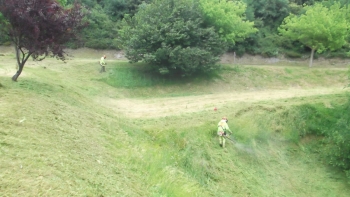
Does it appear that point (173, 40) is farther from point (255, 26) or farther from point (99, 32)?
point (255, 26)

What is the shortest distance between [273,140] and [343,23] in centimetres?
1823

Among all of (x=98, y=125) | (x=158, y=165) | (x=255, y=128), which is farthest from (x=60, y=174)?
(x=255, y=128)

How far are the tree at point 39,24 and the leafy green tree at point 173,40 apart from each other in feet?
29.5

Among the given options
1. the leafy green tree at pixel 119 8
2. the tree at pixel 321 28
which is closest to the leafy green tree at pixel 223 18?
the tree at pixel 321 28

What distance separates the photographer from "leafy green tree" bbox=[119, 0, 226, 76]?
22.8 m

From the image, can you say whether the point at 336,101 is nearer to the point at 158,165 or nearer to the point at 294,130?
the point at 294,130

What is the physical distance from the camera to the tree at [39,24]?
12.7m

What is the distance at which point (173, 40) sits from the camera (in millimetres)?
23156

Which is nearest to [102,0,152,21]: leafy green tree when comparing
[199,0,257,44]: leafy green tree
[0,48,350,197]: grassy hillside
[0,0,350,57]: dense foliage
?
[0,0,350,57]: dense foliage

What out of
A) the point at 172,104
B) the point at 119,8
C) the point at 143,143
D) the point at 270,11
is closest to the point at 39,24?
the point at 143,143

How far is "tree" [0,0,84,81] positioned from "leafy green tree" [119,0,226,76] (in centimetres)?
900

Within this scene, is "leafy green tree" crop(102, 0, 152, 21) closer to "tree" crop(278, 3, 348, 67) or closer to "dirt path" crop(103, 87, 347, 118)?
"tree" crop(278, 3, 348, 67)

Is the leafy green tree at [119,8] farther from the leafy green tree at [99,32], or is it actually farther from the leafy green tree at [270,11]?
the leafy green tree at [270,11]

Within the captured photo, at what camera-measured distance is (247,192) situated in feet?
38.7
